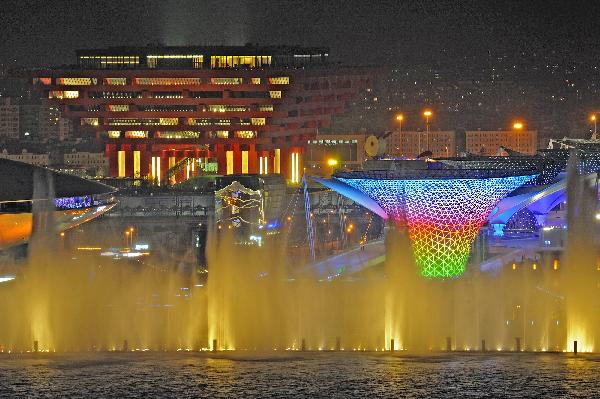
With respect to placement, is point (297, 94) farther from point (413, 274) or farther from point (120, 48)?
point (413, 274)

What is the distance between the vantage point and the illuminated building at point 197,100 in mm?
127125

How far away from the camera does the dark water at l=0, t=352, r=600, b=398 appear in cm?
3138

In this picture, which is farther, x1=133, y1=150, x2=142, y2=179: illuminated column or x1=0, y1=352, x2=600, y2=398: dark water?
x1=133, y1=150, x2=142, y2=179: illuminated column

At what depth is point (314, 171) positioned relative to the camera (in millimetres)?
141000

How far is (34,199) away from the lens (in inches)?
1780

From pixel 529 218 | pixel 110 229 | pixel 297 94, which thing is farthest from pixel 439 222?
pixel 297 94

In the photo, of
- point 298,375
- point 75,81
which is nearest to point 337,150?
point 75,81

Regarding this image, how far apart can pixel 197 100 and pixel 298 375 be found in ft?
314

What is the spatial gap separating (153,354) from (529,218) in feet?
167

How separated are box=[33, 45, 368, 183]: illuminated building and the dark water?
88903 millimetres

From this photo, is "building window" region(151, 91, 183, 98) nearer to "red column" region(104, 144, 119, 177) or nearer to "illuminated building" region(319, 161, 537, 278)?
"red column" region(104, 144, 119, 177)

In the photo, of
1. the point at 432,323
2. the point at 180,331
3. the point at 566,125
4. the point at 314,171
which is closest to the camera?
the point at 180,331

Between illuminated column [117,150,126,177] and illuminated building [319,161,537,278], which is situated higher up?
illuminated column [117,150,126,177]

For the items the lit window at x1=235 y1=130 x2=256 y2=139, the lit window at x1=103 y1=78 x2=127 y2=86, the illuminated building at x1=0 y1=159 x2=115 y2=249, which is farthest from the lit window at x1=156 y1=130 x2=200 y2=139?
the illuminated building at x1=0 y1=159 x2=115 y2=249
